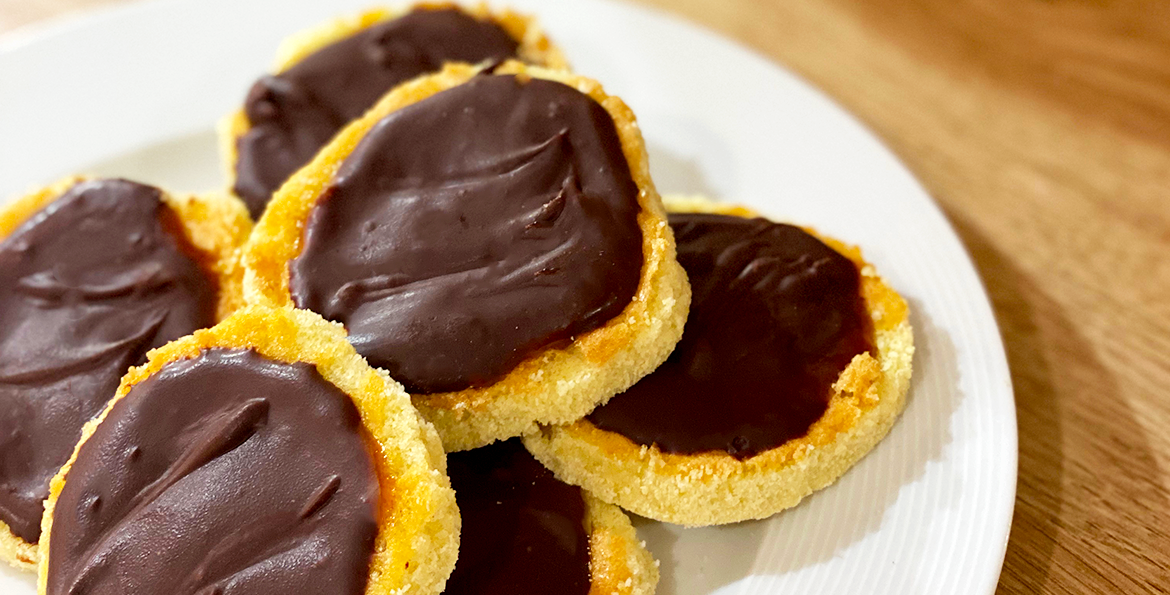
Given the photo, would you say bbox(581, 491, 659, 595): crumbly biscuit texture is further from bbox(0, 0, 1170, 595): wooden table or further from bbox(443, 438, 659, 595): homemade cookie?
bbox(0, 0, 1170, 595): wooden table

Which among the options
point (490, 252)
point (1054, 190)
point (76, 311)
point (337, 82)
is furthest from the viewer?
point (1054, 190)

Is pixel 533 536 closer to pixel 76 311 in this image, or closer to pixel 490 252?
pixel 490 252

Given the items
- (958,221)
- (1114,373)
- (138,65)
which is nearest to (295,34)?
(138,65)

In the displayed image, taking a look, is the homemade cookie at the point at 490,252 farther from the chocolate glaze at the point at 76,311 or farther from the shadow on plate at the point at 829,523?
the shadow on plate at the point at 829,523

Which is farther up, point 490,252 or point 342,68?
point 342,68

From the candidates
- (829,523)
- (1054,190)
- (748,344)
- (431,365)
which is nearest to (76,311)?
(431,365)

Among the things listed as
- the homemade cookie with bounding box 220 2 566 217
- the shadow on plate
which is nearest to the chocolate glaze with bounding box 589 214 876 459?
the shadow on plate

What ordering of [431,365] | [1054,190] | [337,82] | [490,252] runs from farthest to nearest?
1. [1054,190]
2. [337,82]
3. [490,252]
4. [431,365]
